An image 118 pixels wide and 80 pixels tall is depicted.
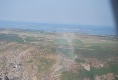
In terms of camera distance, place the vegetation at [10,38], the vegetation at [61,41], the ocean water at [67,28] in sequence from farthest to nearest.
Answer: the ocean water at [67,28] < the vegetation at [10,38] < the vegetation at [61,41]

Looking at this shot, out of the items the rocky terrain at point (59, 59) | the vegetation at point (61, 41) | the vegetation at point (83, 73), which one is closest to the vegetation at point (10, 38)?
the rocky terrain at point (59, 59)

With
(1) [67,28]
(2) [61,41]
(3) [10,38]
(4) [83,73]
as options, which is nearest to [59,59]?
(4) [83,73]

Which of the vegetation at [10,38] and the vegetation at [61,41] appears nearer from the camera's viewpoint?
the vegetation at [61,41]

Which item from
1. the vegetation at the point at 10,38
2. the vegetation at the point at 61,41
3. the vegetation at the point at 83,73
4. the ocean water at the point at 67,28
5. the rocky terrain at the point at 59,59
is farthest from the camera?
the ocean water at the point at 67,28

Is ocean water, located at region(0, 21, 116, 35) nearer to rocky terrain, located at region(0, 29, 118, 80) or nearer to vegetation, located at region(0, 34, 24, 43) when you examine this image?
rocky terrain, located at region(0, 29, 118, 80)

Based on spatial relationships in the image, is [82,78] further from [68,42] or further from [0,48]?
[0,48]

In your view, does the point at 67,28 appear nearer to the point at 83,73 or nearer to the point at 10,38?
the point at 10,38

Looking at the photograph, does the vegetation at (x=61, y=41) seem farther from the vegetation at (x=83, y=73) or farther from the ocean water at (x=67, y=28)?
the vegetation at (x=83, y=73)

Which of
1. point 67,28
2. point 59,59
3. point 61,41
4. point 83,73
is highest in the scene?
point 67,28

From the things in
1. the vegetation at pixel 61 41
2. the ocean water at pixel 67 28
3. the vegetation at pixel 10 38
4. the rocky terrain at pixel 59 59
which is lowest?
the rocky terrain at pixel 59 59

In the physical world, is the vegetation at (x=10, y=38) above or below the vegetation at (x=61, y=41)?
above

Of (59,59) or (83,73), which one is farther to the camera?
(59,59)

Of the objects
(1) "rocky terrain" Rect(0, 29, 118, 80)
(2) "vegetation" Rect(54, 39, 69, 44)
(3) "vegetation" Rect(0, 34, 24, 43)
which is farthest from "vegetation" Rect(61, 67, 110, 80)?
(3) "vegetation" Rect(0, 34, 24, 43)
